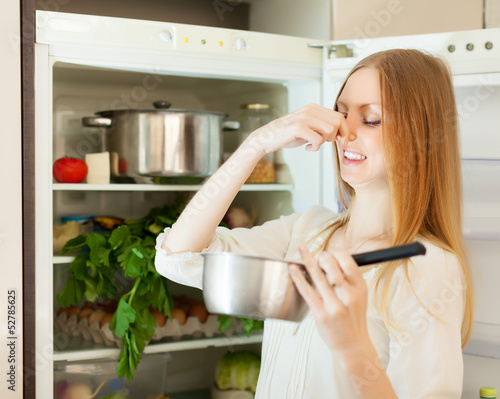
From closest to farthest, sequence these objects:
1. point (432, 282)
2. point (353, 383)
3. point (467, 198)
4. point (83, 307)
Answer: point (353, 383), point (432, 282), point (467, 198), point (83, 307)

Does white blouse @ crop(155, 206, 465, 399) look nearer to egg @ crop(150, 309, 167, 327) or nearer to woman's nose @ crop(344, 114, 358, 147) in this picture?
woman's nose @ crop(344, 114, 358, 147)

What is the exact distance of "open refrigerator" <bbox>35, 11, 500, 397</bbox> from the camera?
4.43 ft

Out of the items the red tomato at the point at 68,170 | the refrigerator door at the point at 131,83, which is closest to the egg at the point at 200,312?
the refrigerator door at the point at 131,83

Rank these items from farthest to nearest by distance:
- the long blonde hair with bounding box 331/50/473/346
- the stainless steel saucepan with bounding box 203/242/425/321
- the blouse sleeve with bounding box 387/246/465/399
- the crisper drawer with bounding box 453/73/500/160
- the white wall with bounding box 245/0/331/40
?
the white wall with bounding box 245/0/331/40, the crisper drawer with bounding box 453/73/500/160, the long blonde hair with bounding box 331/50/473/346, the blouse sleeve with bounding box 387/246/465/399, the stainless steel saucepan with bounding box 203/242/425/321

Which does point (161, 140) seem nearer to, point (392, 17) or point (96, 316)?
point (96, 316)

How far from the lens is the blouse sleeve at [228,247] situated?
1071 mm

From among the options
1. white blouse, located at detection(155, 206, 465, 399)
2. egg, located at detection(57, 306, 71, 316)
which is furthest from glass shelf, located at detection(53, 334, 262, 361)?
white blouse, located at detection(155, 206, 465, 399)

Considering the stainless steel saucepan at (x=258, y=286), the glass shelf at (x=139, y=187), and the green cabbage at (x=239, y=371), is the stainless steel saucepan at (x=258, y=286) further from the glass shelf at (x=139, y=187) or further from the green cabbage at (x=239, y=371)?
the green cabbage at (x=239, y=371)

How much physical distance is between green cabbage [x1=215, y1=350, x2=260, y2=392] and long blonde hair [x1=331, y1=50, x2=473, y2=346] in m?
0.82

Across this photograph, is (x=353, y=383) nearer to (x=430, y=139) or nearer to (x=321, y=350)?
(x=321, y=350)

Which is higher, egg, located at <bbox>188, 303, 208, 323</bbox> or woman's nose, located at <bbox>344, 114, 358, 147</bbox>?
woman's nose, located at <bbox>344, 114, 358, 147</bbox>

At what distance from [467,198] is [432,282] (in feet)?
1.76

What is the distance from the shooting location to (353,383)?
82 cm

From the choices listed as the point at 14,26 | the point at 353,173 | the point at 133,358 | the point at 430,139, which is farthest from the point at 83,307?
the point at 430,139
